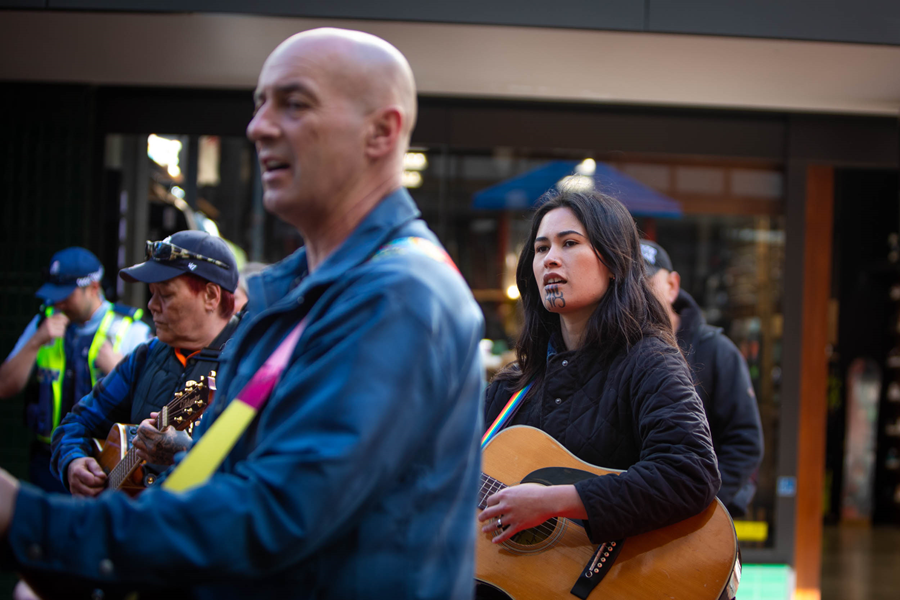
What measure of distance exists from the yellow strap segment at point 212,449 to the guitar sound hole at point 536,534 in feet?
4.40

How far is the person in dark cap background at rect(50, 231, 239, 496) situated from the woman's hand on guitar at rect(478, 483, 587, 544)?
1.22 meters

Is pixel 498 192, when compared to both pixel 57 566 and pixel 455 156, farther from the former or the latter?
pixel 57 566

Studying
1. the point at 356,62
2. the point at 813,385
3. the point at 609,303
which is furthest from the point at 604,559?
the point at 813,385

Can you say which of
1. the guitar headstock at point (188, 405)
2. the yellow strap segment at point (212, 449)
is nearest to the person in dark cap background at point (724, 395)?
the guitar headstock at point (188, 405)

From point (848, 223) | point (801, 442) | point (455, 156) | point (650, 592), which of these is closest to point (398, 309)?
point (650, 592)

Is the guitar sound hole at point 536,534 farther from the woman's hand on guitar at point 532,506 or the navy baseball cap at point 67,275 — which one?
the navy baseball cap at point 67,275

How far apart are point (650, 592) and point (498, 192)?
4.39m

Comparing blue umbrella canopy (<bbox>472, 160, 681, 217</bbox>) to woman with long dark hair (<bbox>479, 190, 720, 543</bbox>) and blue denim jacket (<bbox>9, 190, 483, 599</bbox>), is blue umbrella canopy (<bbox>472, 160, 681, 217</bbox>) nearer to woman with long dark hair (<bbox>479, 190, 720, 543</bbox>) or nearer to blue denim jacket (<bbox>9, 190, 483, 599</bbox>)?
woman with long dark hair (<bbox>479, 190, 720, 543</bbox>)

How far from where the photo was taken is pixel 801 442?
616 cm

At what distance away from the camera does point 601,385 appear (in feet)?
7.97

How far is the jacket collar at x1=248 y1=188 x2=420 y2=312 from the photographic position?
126cm

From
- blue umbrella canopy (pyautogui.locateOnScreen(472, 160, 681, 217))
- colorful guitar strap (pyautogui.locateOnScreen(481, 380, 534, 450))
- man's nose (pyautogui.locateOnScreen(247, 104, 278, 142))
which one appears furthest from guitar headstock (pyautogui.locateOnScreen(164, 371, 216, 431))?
blue umbrella canopy (pyautogui.locateOnScreen(472, 160, 681, 217))

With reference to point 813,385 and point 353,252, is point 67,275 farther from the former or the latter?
point 813,385

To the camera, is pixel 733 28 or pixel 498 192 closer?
pixel 733 28
